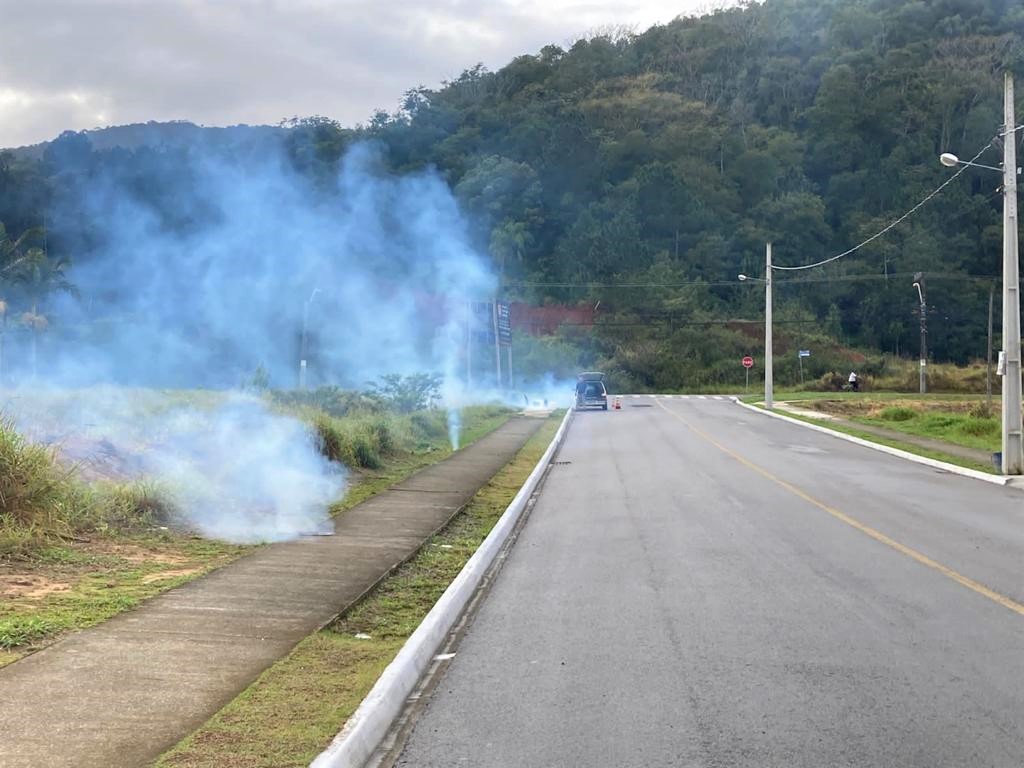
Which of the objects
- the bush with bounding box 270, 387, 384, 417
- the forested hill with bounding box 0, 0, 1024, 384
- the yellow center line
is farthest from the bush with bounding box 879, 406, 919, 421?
the forested hill with bounding box 0, 0, 1024, 384

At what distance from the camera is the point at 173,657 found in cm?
661

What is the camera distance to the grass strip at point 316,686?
4.96 metres

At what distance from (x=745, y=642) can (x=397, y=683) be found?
254 centimetres

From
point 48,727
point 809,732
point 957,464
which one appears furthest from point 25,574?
point 957,464

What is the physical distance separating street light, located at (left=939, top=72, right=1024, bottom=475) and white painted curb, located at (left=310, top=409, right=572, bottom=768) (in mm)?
13584

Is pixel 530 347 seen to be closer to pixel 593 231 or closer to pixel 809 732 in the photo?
pixel 593 231

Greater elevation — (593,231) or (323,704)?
(593,231)

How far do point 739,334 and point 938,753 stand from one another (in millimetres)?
84770

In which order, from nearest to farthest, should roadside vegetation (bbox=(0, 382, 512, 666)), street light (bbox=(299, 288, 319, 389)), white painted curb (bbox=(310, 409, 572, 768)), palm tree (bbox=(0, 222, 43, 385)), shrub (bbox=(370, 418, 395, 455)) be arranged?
white painted curb (bbox=(310, 409, 572, 768)) < roadside vegetation (bbox=(0, 382, 512, 666)) < shrub (bbox=(370, 418, 395, 455)) < palm tree (bbox=(0, 222, 43, 385)) < street light (bbox=(299, 288, 319, 389))

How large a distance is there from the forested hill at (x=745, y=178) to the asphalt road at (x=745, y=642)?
6200 centimetres

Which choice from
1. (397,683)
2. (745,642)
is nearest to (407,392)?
(745,642)

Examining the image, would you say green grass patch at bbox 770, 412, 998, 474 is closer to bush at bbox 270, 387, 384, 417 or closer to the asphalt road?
the asphalt road

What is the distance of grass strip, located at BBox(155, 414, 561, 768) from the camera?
16.3 ft

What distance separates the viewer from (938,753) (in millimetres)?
5000
